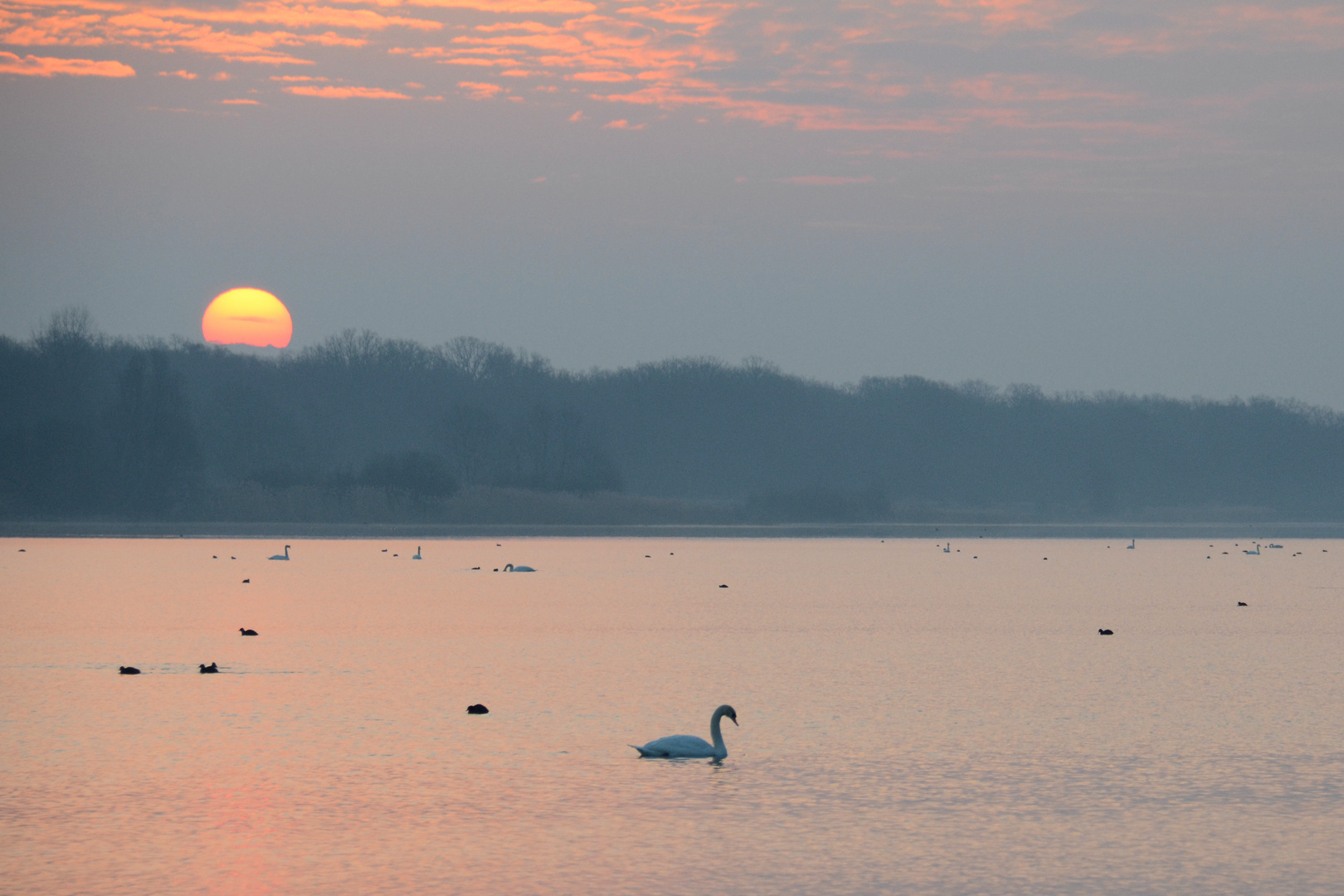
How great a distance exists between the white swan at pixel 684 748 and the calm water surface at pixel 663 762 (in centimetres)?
22

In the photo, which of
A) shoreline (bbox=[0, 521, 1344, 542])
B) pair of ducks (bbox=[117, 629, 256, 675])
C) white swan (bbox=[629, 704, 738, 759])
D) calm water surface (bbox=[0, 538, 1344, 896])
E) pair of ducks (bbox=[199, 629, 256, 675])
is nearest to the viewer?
calm water surface (bbox=[0, 538, 1344, 896])

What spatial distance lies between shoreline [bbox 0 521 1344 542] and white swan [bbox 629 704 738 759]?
249ft

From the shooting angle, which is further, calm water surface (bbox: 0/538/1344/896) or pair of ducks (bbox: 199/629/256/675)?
pair of ducks (bbox: 199/629/256/675)

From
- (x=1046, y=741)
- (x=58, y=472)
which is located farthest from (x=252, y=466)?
(x=1046, y=741)

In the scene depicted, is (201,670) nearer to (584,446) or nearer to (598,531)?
(598,531)

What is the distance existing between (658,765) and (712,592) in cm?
→ 3044

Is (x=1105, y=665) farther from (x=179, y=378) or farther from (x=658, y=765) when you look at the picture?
(x=179, y=378)

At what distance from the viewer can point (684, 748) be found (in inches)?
740

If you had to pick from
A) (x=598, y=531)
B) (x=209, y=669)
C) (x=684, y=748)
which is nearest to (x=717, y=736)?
(x=684, y=748)

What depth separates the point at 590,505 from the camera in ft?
368

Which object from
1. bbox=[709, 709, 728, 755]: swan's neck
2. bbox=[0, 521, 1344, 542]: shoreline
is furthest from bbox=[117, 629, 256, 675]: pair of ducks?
bbox=[0, 521, 1344, 542]: shoreline

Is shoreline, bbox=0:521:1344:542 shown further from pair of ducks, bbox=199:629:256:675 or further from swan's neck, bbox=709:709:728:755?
swan's neck, bbox=709:709:728:755

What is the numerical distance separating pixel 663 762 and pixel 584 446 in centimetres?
10520

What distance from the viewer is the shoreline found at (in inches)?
3772
